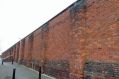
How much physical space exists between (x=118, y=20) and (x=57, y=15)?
725 cm

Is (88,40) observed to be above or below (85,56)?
above

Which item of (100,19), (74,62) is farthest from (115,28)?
(74,62)

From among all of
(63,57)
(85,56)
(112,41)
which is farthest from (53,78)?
(112,41)

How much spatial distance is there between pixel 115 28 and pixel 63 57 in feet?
17.7

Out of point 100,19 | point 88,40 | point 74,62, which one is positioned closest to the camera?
point 100,19

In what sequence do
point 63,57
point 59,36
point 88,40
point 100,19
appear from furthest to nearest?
point 59,36 < point 63,57 < point 88,40 < point 100,19

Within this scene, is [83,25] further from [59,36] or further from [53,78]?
[53,78]

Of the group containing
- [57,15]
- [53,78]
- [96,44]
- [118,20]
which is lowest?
[53,78]

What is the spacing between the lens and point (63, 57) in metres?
12.6

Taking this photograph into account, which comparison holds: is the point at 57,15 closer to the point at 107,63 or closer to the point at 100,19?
the point at 100,19

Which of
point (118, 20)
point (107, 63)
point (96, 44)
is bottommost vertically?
point (107, 63)

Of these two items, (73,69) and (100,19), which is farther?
(73,69)

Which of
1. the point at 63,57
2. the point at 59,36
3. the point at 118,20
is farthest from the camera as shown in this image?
the point at 59,36

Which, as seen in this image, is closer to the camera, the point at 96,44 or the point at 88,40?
the point at 96,44
